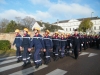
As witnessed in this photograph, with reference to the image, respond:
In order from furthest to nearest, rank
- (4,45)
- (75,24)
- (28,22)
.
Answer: (75,24) < (28,22) < (4,45)

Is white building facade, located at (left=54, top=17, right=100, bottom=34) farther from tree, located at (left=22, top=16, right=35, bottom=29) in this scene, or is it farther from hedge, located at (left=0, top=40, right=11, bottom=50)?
hedge, located at (left=0, top=40, right=11, bottom=50)

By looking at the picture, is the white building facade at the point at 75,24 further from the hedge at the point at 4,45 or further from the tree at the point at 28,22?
the hedge at the point at 4,45

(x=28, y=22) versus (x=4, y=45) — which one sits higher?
(x=28, y=22)

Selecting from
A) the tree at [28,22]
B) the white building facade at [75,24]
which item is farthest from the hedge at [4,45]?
the white building facade at [75,24]

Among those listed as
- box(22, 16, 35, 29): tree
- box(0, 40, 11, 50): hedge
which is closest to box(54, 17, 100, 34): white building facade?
box(22, 16, 35, 29): tree

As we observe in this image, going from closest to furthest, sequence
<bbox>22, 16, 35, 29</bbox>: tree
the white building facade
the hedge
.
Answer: the hedge → <bbox>22, 16, 35, 29</bbox>: tree → the white building facade

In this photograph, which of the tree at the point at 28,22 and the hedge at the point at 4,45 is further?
the tree at the point at 28,22

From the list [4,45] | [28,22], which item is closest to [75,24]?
[28,22]

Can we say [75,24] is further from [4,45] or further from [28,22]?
[4,45]

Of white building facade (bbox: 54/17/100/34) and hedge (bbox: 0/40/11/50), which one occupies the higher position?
white building facade (bbox: 54/17/100/34)

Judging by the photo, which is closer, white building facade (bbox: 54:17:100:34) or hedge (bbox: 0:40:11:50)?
hedge (bbox: 0:40:11:50)

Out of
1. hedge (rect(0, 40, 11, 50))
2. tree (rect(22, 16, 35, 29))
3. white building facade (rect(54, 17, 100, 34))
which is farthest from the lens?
white building facade (rect(54, 17, 100, 34))

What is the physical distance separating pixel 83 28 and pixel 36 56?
59.7m

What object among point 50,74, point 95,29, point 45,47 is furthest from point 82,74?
point 95,29
